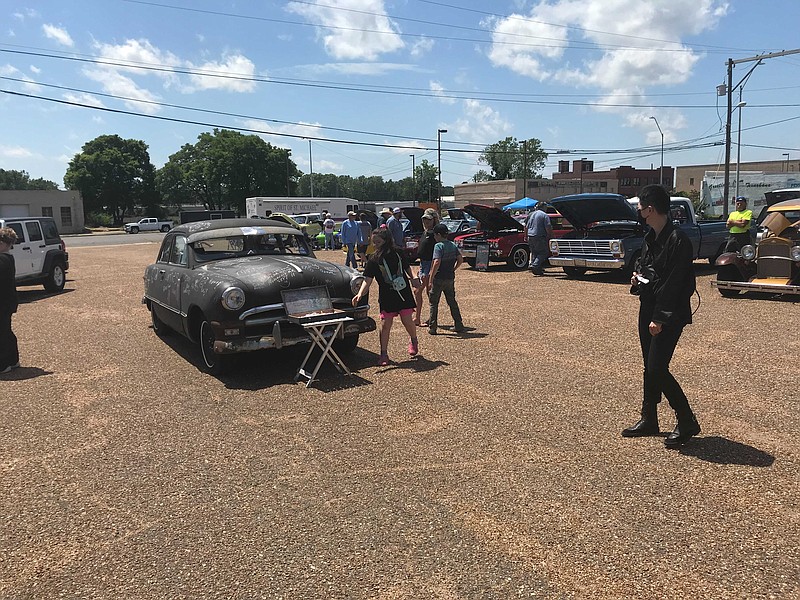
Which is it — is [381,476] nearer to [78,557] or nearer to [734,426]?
[78,557]

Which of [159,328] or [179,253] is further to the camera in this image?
[159,328]

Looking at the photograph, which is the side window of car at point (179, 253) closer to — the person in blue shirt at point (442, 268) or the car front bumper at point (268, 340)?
the car front bumper at point (268, 340)

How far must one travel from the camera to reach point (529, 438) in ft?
15.4

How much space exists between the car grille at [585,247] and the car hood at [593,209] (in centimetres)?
66

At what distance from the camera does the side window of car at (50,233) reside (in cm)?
1458

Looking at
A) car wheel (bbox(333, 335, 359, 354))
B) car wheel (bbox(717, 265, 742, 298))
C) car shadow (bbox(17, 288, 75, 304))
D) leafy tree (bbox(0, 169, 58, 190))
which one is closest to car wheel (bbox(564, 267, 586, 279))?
car wheel (bbox(717, 265, 742, 298))

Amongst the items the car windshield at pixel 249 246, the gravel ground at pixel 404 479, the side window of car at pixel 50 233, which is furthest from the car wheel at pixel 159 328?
the side window of car at pixel 50 233

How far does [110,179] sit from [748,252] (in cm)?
7853

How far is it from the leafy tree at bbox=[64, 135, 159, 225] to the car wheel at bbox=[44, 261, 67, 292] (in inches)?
2650

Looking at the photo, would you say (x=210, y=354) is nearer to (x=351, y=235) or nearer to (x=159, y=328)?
(x=159, y=328)

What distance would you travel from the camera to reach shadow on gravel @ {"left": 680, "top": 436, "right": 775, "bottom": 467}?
4160 mm

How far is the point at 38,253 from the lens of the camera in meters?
14.1

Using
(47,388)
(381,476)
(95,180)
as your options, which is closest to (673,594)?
(381,476)

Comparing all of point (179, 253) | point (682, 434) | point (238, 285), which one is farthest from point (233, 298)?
point (682, 434)
